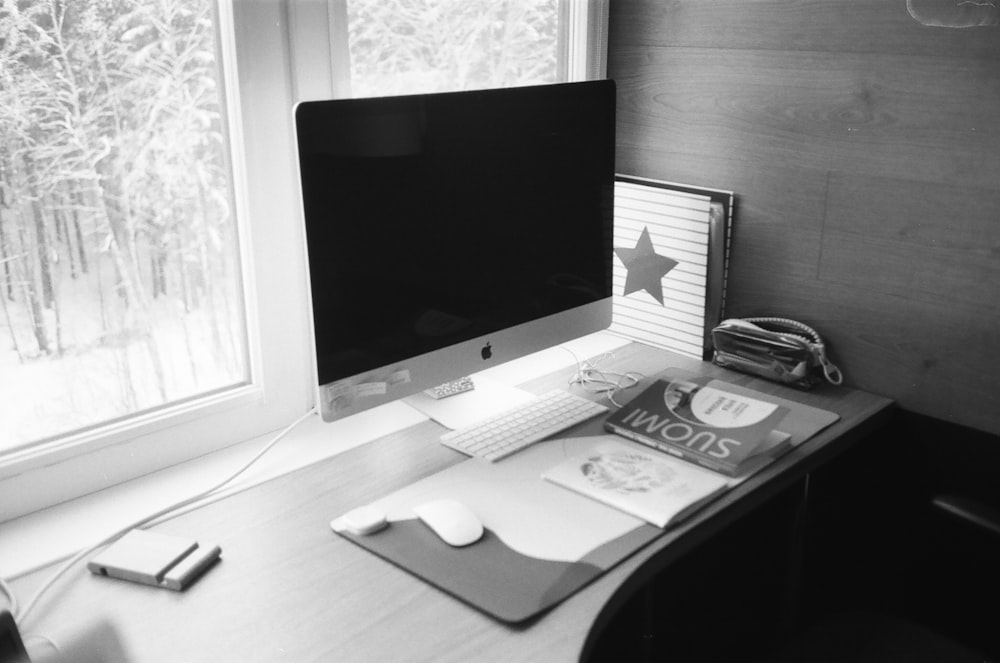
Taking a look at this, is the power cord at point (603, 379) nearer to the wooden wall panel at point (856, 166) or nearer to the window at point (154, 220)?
the wooden wall panel at point (856, 166)

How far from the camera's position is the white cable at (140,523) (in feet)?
3.41

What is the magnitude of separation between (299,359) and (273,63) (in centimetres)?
49

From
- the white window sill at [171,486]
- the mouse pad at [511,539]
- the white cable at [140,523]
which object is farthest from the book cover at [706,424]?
the white cable at [140,523]

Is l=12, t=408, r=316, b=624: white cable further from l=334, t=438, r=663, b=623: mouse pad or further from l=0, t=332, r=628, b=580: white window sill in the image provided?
l=334, t=438, r=663, b=623: mouse pad

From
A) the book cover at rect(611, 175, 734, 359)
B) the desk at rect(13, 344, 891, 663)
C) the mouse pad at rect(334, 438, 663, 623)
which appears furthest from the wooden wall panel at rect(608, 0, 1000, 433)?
the mouse pad at rect(334, 438, 663, 623)

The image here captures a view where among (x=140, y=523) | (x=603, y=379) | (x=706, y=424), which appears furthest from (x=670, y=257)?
(x=140, y=523)

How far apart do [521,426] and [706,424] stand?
0.29 metres

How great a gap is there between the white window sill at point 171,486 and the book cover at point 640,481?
34cm

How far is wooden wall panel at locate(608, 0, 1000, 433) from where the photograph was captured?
1480 millimetres

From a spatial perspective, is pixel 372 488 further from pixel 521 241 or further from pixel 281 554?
pixel 521 241

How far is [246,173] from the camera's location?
1438 millimetres

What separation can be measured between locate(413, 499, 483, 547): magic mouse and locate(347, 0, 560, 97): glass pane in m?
0.76

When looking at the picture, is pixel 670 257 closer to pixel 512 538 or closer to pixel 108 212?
pixel 512 538

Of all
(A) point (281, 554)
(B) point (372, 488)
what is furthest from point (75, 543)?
(B) point (372, 488)
